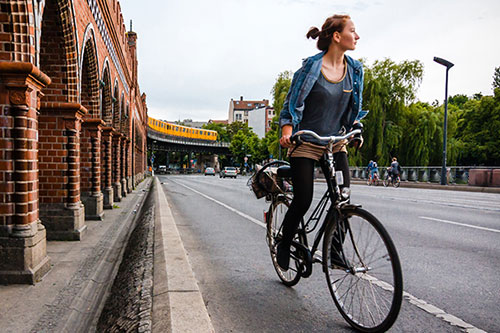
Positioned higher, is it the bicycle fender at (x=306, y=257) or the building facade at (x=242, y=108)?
the building facade at (x=242, y=108)

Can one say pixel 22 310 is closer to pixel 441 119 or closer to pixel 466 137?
pixel 441 119

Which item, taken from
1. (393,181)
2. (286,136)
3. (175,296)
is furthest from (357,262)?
(393,181)

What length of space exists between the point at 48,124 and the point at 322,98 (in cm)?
496

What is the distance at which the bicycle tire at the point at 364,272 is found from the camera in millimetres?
2322

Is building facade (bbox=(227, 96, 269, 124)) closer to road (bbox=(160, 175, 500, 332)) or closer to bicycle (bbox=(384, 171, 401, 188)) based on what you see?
bicycle (bbox=(384, 171, 401, 188))

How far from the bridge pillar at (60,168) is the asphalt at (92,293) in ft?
1.68

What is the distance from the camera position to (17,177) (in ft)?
12.9

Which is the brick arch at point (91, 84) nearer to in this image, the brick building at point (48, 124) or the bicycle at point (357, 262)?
the brick building at point (48, 124)

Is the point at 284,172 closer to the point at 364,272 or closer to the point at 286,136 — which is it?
the point at 286,136

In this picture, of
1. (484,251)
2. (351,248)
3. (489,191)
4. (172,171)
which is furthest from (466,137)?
(172,171)

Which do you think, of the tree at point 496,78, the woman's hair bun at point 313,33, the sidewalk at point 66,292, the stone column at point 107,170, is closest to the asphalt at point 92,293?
the sidewalk at point 66,292

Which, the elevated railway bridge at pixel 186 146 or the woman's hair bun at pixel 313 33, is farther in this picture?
the elevated railway bridge at pixel 186 146

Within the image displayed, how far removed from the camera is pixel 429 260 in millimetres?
4531

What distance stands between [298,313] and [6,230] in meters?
2.84
